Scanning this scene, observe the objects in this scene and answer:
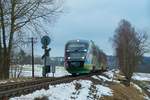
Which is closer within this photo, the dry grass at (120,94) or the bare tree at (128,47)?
the dry grass at (120,94)

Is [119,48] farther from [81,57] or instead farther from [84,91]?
[84,91]

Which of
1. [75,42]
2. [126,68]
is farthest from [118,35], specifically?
[75,42]

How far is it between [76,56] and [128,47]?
57580mm

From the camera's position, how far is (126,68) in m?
90.2

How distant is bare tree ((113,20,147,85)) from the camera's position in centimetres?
9469

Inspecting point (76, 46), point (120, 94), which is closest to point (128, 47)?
point (76, 46)

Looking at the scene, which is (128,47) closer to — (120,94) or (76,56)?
(76,56)

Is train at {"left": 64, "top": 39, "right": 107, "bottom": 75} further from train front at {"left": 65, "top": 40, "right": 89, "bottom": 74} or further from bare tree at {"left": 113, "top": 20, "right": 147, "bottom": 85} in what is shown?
bare tree at {"left": 113, "top": 20, "right": 147, "bottom": 85}

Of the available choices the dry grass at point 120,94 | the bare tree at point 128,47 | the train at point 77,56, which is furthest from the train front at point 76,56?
the bare tree at point 128,47

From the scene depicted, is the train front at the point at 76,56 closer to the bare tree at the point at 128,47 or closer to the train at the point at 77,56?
the train at the point at 77,56

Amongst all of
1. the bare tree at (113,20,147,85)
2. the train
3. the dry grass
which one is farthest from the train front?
the bare tree at (113,20,147,85)

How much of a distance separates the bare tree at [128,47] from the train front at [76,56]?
144 feet

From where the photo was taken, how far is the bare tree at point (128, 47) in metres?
94.7

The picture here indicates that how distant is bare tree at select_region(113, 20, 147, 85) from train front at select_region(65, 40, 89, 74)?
43.9 metres
